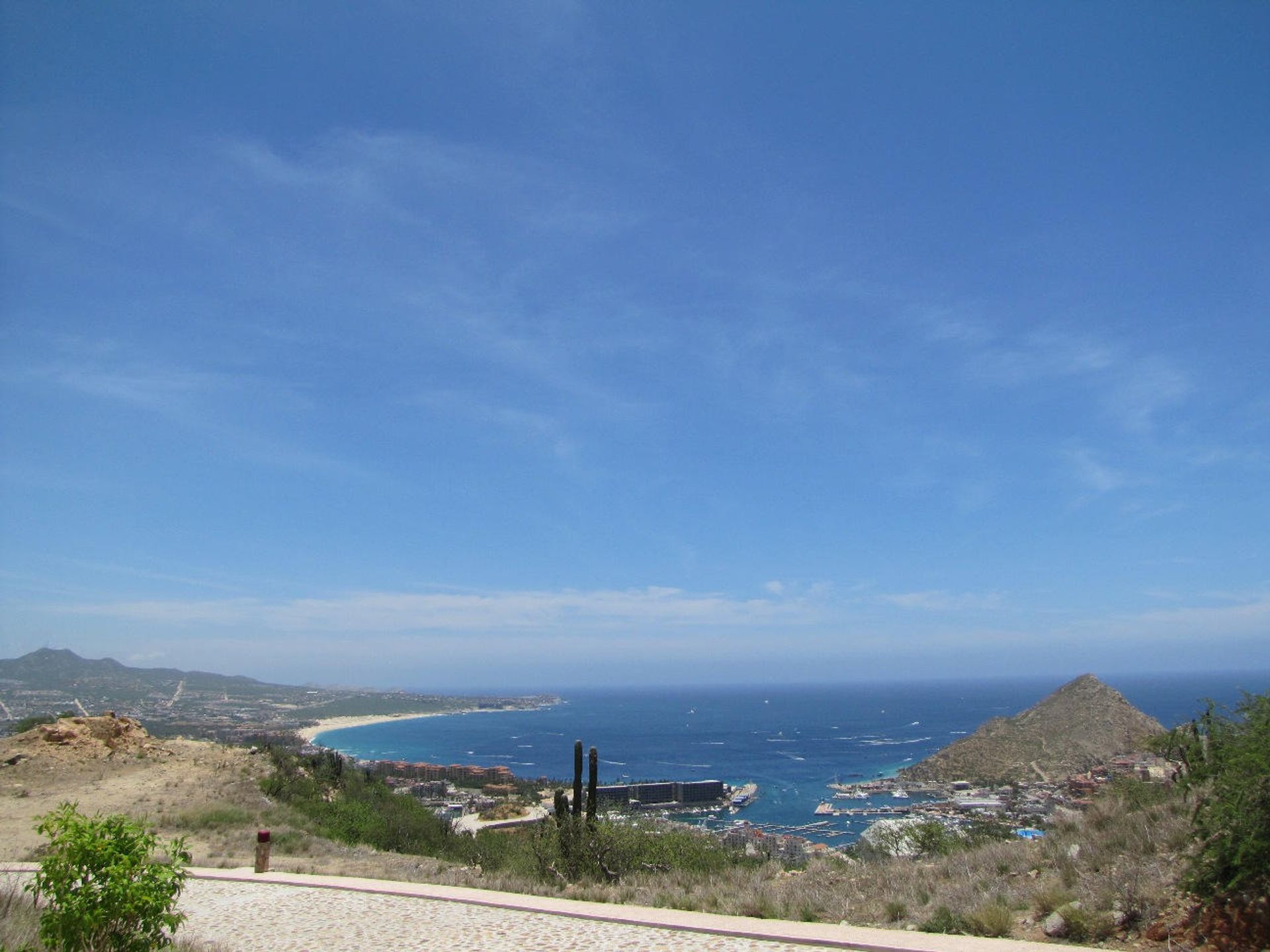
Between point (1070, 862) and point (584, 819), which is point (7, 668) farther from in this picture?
point (1070, 862)

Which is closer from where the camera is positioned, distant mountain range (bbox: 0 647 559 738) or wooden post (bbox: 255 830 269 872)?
wooden post (bbox: 255 830 269 872)

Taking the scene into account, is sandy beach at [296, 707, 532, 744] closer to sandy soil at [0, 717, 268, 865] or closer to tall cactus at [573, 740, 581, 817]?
sandy soil at [0, 717, 268, 865]

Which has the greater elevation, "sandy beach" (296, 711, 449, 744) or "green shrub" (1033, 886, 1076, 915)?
"green shrub" (1033, 886, 1076, 915)

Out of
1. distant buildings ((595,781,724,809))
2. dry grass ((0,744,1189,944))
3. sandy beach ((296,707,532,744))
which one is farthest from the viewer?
sandy beach ((296,707,532,744))

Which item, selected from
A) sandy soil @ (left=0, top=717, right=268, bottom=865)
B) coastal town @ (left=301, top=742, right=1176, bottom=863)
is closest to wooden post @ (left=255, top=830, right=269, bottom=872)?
sandy soil @ (left=0, top=717, right=268, bottom=865)

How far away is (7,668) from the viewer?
449 feet

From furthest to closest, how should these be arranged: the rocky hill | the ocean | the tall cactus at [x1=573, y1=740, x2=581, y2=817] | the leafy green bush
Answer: the ocean → the rocky hill → the tall cactus at [x1=573, y1=740, x2=581, y2=817] → the leafy green bush

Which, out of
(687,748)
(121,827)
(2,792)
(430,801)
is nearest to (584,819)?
(121,827)

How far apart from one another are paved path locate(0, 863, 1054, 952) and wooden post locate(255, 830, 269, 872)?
5.36 feet

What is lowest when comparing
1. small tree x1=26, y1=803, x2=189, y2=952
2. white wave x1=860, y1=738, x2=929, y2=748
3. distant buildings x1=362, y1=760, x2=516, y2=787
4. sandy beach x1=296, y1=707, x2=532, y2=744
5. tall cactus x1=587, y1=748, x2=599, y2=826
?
sandy beach x1=296, y1=707, x2=532, y2=744

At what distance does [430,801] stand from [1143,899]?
146ft

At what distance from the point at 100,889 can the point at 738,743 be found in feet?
391

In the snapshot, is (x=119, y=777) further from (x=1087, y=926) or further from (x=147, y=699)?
(x=147, y=699)

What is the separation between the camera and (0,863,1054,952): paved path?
8852mm
